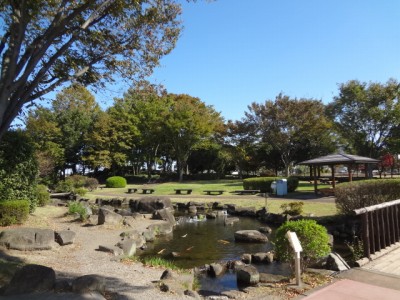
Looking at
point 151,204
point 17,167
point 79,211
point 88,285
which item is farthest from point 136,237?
point 151,204

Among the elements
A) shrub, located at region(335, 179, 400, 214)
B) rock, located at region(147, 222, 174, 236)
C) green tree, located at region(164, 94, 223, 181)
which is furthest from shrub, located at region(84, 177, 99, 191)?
shrub, located at region(335, 179, 400, 214)

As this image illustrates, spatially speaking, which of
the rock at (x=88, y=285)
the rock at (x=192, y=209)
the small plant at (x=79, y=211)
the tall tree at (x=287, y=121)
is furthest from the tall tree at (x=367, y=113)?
the rock at (x=88, y=285)

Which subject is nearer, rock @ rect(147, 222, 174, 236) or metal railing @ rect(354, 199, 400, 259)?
metal railing @ rect(354, 199, 400, 259)

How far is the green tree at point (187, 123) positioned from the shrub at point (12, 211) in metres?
30.7

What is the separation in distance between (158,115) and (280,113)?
49.8 ft

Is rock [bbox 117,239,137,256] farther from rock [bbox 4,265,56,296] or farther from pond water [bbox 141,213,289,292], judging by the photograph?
rock [bbox 4,265,56,296]

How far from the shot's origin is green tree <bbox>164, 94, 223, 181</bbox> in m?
42.7

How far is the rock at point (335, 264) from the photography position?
22.0 ft

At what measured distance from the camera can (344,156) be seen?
2403cm

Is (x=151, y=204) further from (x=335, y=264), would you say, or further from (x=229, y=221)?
(x=335, y=264)

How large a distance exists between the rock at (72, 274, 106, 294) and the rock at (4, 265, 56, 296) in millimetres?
396

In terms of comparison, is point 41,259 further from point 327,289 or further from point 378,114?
point 378,114

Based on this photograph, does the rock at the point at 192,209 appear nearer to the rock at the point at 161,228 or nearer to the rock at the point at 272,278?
the rock at the point at 161,228

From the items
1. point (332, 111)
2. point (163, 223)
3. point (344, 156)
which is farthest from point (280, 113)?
point (163, 223)
